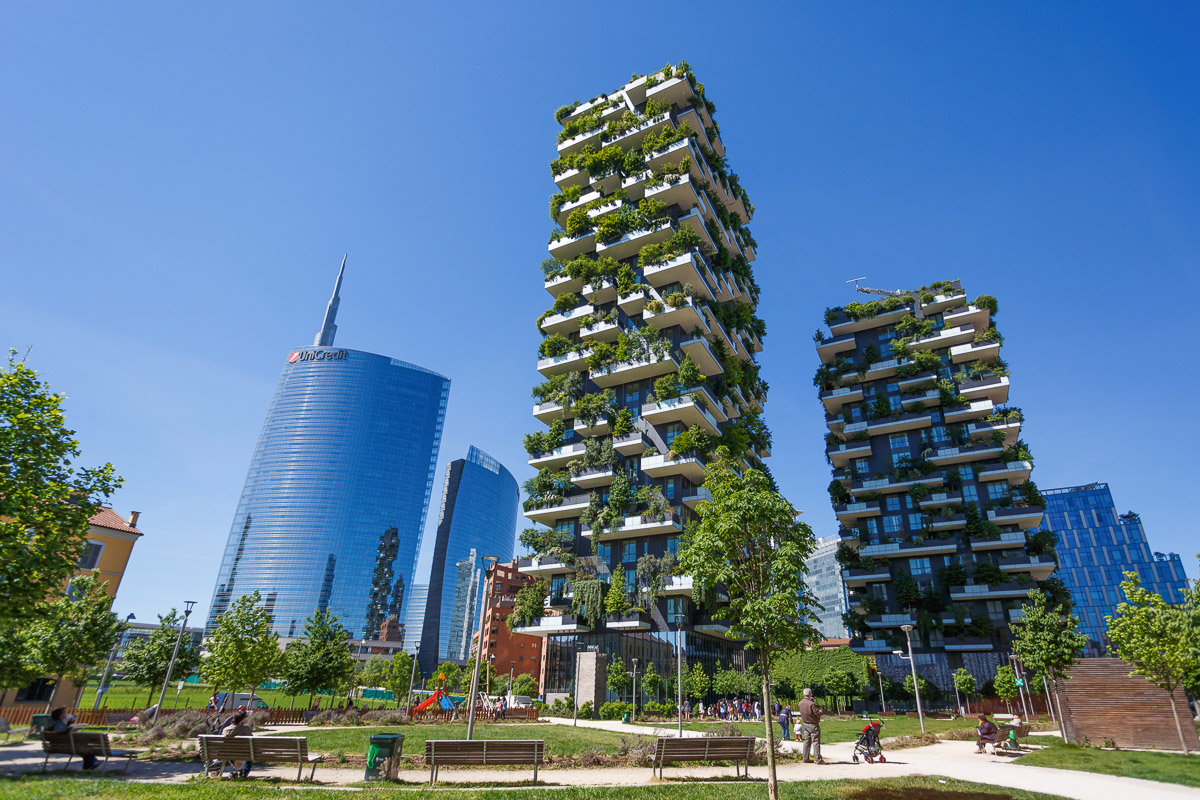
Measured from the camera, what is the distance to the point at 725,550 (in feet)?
43.2

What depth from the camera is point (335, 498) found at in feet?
489

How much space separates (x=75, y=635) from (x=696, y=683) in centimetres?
3855

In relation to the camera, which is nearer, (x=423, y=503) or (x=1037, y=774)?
(x=1037, y=774)

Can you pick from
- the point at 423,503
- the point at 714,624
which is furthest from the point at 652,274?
the point at 423,503

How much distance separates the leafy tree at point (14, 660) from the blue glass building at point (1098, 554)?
17169cm

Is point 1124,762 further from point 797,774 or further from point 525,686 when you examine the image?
point 525,686

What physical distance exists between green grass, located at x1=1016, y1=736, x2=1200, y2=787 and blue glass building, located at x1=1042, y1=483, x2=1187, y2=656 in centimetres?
14740

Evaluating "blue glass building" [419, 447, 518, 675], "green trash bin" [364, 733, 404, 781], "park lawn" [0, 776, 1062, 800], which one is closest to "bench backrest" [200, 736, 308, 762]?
"park lawn" [0, 776, 1062, 800]

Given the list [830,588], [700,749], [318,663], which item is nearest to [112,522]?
[318,663]

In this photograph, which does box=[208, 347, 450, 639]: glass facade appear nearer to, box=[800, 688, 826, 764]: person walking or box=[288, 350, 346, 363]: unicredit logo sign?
box=[288, 350, 346, 363]: unicredit logo sign

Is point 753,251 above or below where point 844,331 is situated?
above

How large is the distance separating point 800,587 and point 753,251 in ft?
214

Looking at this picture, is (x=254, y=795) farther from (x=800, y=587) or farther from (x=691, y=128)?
(x=691, y=128)

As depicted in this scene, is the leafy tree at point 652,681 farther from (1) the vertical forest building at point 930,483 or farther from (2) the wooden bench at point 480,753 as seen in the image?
(2) the wooden bench at point 480,753
